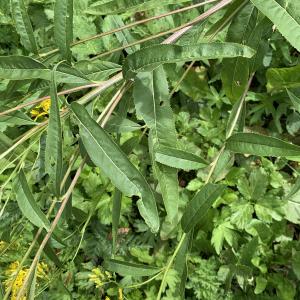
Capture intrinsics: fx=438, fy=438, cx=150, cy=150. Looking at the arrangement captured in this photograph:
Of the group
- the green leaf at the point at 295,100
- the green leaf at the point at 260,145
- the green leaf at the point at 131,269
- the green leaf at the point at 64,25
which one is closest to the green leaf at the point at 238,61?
the green leaf at the point at 295,100

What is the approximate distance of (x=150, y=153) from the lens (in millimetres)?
1103

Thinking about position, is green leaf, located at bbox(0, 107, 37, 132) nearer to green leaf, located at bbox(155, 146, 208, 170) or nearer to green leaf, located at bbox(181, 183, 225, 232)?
green leaf, located at bbox(155, 146, 208, 170)

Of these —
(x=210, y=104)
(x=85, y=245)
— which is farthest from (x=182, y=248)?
(x=210, y=104)

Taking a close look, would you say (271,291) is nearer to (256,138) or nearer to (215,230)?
(215,230)

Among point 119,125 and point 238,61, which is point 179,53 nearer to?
point 119,125

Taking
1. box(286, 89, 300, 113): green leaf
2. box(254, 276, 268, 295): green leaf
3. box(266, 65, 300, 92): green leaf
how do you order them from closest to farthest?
box(286, 89, 300, 113): green leaf < box(266, 65, 300, 92): green leaf < box(254, 276, 268, 295): green leaf

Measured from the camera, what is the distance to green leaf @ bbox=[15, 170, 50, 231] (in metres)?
0.97

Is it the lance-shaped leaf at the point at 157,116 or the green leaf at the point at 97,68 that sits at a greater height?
the green leaf at the point at 97,68

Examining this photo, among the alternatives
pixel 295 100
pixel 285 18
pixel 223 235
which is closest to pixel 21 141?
pixel 285 18

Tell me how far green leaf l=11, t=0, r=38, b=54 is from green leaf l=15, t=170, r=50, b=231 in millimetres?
346

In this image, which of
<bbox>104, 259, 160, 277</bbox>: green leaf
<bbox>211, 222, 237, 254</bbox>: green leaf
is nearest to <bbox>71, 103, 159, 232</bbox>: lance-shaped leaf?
<bbox>104, 259, 160, 277</bbox>: green leaf

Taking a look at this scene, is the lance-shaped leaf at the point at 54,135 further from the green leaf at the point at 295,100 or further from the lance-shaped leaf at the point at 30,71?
the green leaf at the point at 295,100

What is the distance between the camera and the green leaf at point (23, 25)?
3.55ft

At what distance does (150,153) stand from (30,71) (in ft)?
1.14
